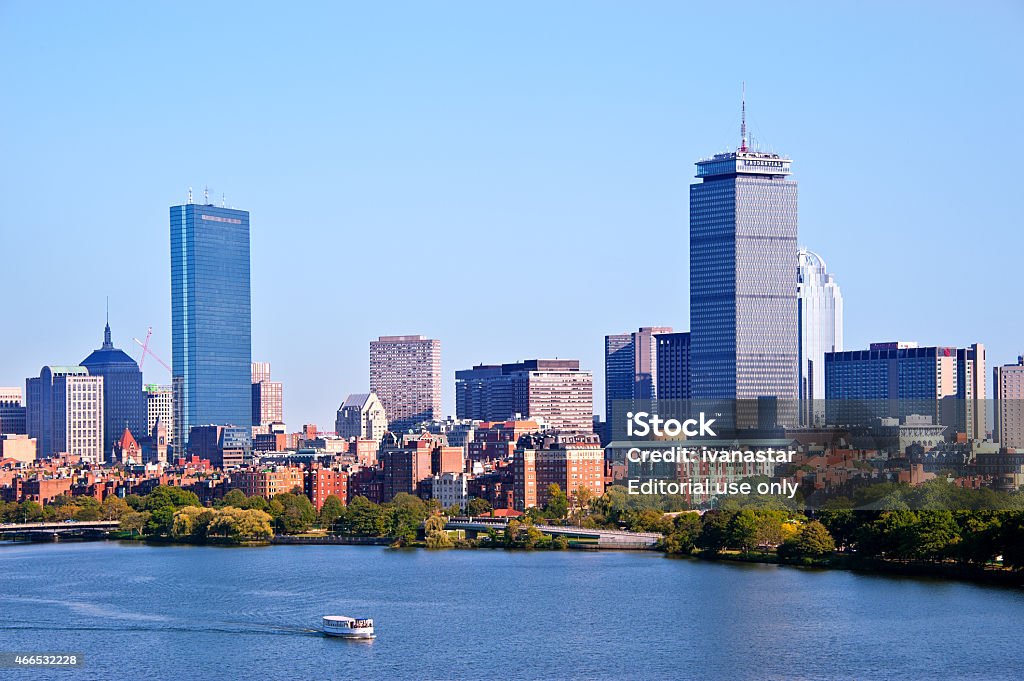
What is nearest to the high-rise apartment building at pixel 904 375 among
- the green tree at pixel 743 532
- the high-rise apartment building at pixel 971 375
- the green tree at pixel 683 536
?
the high-rise apartment building at pixel 971 375

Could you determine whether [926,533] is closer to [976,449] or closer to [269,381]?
[976,449]

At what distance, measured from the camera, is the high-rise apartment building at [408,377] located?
130250 mm

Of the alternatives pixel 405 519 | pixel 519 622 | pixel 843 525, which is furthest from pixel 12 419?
pixel 519 622

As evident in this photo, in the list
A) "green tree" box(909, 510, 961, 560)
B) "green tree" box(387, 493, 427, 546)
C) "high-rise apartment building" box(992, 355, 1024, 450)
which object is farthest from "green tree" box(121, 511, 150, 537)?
"green tree" box(909, 510, 961, 560)

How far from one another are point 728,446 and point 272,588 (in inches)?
377

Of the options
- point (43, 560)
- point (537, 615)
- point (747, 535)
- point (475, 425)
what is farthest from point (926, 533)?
point (475, 425)

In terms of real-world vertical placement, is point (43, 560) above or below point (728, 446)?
below

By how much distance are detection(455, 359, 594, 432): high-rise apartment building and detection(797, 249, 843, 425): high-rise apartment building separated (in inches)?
489

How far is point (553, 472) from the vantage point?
6581 centimetres

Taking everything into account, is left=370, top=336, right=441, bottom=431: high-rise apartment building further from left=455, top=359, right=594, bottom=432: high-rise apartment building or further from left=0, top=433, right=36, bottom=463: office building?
left=0, top=433, right=36, bottom=463: office building

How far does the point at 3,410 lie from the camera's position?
124750mm

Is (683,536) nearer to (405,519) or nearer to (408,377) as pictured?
(405,519)

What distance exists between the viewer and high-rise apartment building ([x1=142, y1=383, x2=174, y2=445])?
403 ft

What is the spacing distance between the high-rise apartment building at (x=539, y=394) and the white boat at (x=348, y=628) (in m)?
74.3
